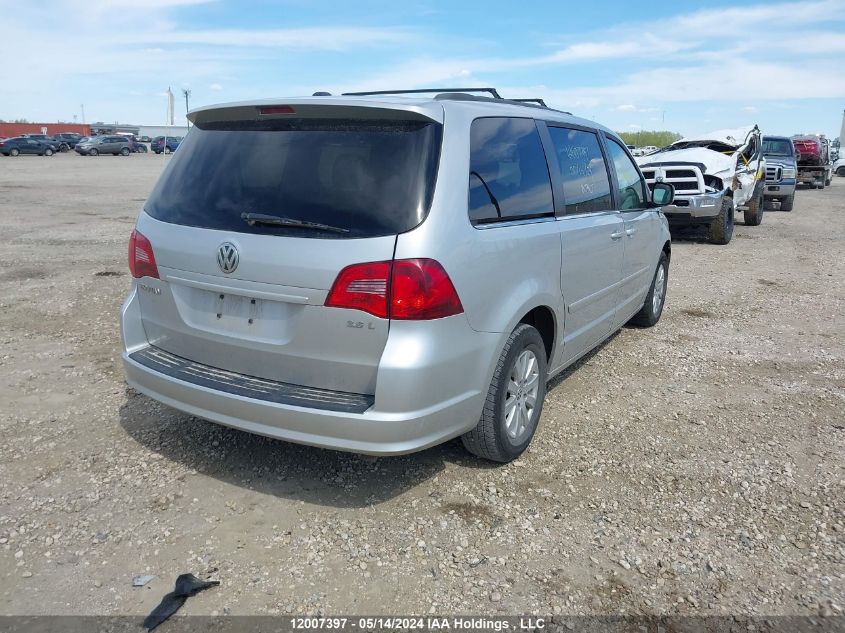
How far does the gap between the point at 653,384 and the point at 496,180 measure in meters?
2.49

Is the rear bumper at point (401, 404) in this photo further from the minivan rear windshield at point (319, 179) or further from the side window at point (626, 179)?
the side window at point (626, 179)

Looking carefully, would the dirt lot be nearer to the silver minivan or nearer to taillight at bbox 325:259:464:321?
the silver minivan

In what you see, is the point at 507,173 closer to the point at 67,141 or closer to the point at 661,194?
the point at 661,194

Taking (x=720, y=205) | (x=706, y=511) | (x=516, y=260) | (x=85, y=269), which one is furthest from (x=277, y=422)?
(x=720, y=205)

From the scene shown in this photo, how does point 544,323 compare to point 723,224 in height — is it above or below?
below

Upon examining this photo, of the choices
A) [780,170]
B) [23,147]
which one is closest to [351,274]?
[780,170]

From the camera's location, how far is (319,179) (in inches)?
123

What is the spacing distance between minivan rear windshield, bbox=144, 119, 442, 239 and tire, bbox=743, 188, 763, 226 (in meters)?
14.4

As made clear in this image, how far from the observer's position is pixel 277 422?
122 inches

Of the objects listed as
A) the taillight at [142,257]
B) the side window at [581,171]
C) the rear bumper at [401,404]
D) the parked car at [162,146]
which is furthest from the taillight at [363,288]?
the parked car at [162,146]

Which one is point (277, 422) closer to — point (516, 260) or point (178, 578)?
point (178, 578)

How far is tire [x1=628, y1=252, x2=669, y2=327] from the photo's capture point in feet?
21.5

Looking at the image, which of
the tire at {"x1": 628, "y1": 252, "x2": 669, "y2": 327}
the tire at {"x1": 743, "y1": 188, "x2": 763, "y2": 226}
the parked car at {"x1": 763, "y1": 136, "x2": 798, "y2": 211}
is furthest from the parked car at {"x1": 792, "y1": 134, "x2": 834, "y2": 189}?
the tire at {"x1": 628, "y1": 252, "x2": 669, "y2": 327}

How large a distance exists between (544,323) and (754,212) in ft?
44.9
